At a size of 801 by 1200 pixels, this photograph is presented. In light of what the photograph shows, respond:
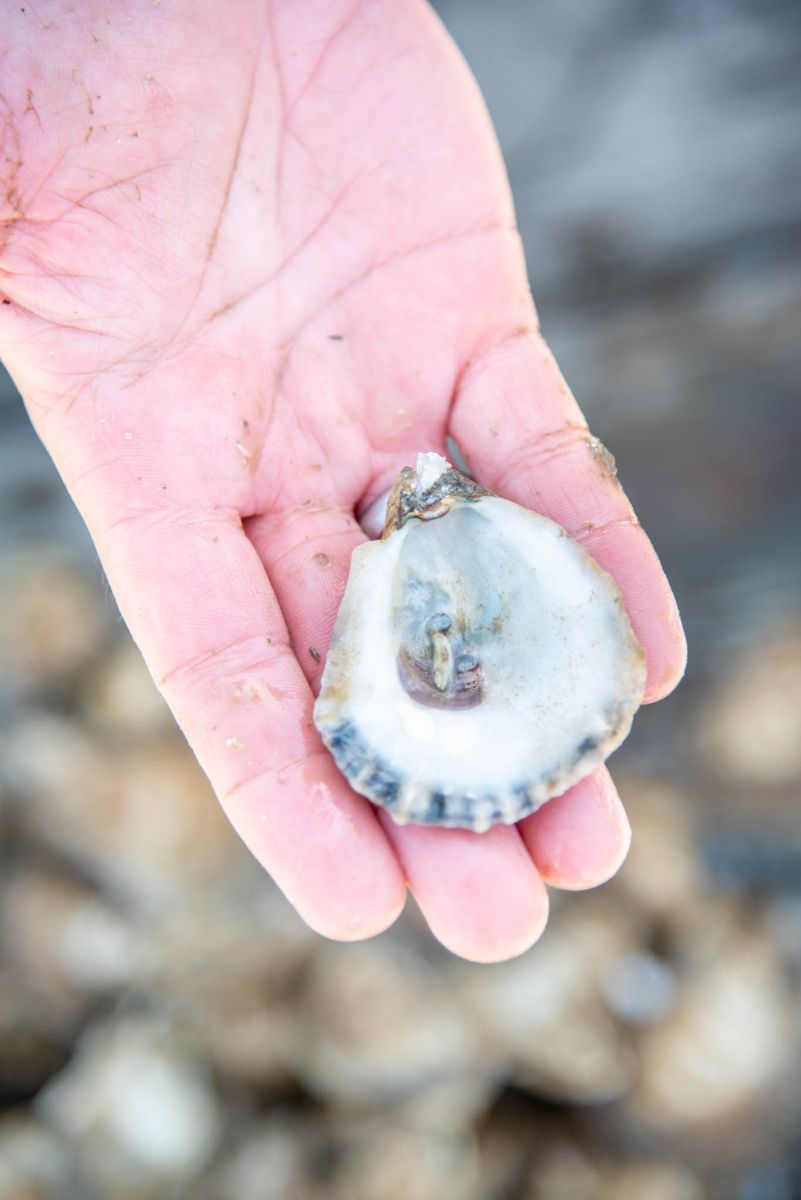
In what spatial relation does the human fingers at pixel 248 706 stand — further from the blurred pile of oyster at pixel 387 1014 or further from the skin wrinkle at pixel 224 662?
the blurred pile of oyster at pixel 387 1014

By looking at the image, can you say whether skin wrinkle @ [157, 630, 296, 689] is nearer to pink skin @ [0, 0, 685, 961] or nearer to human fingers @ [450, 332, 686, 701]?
pink skin @ [0, 0, 685, 961]

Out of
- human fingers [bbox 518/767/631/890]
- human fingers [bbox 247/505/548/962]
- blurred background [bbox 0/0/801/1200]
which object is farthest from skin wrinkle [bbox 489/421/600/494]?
blurred background [bbox 0/0/801/1200]

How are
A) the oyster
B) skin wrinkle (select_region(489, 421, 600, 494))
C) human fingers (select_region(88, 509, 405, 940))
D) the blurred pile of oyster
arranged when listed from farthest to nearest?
1. the blurred pile of oyster
2. skin wrinkle (select_region(489, 421, 600, 494))
3. the oyster
4. human fingers (select_region(88, 509, 405, 940))

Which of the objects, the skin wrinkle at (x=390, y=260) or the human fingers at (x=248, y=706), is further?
the skin wrinkle at (x=390, y=260)

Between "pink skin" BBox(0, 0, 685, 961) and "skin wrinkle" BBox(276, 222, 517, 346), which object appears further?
"skin wrinkle" BBox(276, 222, 517, 346)

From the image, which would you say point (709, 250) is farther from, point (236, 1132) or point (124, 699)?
point (236, 1132)

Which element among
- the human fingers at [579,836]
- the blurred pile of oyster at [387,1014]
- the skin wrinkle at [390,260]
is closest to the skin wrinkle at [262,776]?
the human fingers at [579,836]

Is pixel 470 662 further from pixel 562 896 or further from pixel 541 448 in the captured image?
pixel 562 896

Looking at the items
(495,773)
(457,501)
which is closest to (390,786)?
(495,773)
